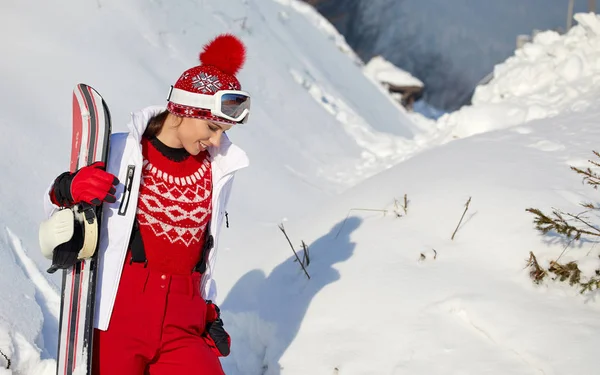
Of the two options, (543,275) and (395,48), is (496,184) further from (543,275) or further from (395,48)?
(395,48)

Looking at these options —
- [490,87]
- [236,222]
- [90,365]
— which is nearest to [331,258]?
[236,222]

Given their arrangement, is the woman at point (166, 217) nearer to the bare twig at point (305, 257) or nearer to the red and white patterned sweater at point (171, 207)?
the red and white patterned sweater at point (171, 207)

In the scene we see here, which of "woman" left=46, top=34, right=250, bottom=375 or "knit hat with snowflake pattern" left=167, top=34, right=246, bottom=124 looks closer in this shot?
"woman" left=46, top=34, right=250, bottom=375

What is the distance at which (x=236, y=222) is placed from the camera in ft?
19.1

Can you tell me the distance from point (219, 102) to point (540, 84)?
728 centimetres

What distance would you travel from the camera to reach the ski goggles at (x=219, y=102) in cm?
285

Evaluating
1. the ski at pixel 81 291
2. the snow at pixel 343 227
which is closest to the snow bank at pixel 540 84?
the snow at pixel 343 227

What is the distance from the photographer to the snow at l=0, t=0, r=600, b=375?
11.1 ft

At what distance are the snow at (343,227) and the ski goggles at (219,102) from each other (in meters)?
Result: 1.33

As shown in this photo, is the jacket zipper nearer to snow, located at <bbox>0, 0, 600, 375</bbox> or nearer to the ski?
the ski

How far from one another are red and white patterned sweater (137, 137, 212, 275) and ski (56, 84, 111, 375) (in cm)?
20

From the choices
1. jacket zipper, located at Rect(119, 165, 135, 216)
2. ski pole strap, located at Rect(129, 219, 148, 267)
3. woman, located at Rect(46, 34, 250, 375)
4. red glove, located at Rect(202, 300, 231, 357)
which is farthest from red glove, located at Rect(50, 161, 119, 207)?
red glove, located at Rect(202, 300, 231, 357)

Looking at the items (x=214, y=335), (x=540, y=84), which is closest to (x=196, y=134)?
(x=214, y=335)

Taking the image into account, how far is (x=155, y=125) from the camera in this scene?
293 cm
